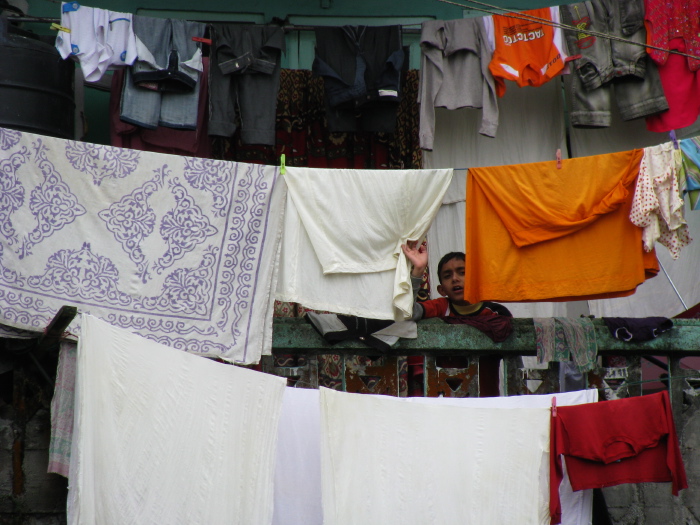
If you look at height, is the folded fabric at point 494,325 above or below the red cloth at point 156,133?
below

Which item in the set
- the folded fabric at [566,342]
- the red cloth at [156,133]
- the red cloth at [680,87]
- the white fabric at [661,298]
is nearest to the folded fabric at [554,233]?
the folded fabric at [566,342]

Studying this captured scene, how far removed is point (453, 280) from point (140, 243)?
2.22 m

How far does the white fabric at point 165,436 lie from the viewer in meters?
4.46

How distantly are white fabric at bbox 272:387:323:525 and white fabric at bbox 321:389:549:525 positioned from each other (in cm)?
29

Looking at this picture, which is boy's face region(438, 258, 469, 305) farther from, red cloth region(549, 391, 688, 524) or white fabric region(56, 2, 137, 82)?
white fabric region(56, 2, 137, 82)

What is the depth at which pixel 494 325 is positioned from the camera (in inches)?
228

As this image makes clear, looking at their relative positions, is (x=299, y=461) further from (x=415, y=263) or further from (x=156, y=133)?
(x=156, y=133)

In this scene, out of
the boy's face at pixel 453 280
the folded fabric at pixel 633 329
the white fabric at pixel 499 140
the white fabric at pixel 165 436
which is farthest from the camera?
the white fabric at pixel 499 140

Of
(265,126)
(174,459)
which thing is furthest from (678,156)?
(174,459)

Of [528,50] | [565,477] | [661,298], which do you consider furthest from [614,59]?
[565,477]

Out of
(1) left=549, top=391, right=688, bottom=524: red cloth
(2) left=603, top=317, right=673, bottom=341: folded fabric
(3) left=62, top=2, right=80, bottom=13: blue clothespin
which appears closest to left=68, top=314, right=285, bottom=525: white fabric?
(1) left=549, top=391, right=688, bottom=524: red cloth

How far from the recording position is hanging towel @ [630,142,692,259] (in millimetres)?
5574

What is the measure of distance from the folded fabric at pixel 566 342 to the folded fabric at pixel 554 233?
177 millimetres

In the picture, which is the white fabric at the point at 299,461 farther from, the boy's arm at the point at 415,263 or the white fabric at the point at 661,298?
the white fabric at the point at 661,298
